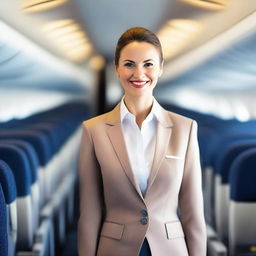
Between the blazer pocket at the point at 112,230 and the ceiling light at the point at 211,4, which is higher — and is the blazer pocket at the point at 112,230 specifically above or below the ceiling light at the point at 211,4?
below

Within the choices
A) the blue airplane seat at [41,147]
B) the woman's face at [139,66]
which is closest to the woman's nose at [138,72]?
the woman's face at [139,66]

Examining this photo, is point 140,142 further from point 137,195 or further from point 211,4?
point 211,4

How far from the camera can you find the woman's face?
5.93 feet

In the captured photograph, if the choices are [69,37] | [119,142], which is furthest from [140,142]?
[69,37]

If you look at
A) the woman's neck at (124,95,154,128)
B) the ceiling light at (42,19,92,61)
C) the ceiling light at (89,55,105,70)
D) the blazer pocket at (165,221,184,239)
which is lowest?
the blazer pocket at (165,221,184,239)

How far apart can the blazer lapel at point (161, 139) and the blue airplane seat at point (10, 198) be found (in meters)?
0.77

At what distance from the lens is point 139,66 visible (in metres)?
1.81

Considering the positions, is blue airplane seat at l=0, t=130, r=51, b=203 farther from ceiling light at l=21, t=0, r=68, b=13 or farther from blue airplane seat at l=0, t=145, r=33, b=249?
ceiling light at l=21, t=0, r=68, b=13

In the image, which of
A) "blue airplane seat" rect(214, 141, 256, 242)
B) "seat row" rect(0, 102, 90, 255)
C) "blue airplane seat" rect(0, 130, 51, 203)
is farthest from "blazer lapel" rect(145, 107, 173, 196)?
"blue airplane seat" rect(0, 130, 51, 203)

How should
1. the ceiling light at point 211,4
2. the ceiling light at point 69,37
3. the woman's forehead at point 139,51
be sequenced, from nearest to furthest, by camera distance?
the woman's forehead at point 139,51 < the ceiling light at point 211,4 < the ceiling light at point 69,37

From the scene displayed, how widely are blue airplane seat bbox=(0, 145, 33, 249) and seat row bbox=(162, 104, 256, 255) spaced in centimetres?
92

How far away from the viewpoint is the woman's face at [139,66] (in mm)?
1807

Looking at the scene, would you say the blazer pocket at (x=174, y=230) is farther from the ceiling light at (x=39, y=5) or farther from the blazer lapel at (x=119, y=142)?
the ceiling light at (x=39, y=5)

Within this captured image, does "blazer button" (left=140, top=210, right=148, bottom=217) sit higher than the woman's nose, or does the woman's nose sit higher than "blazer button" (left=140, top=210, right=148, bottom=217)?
the woman's nose
